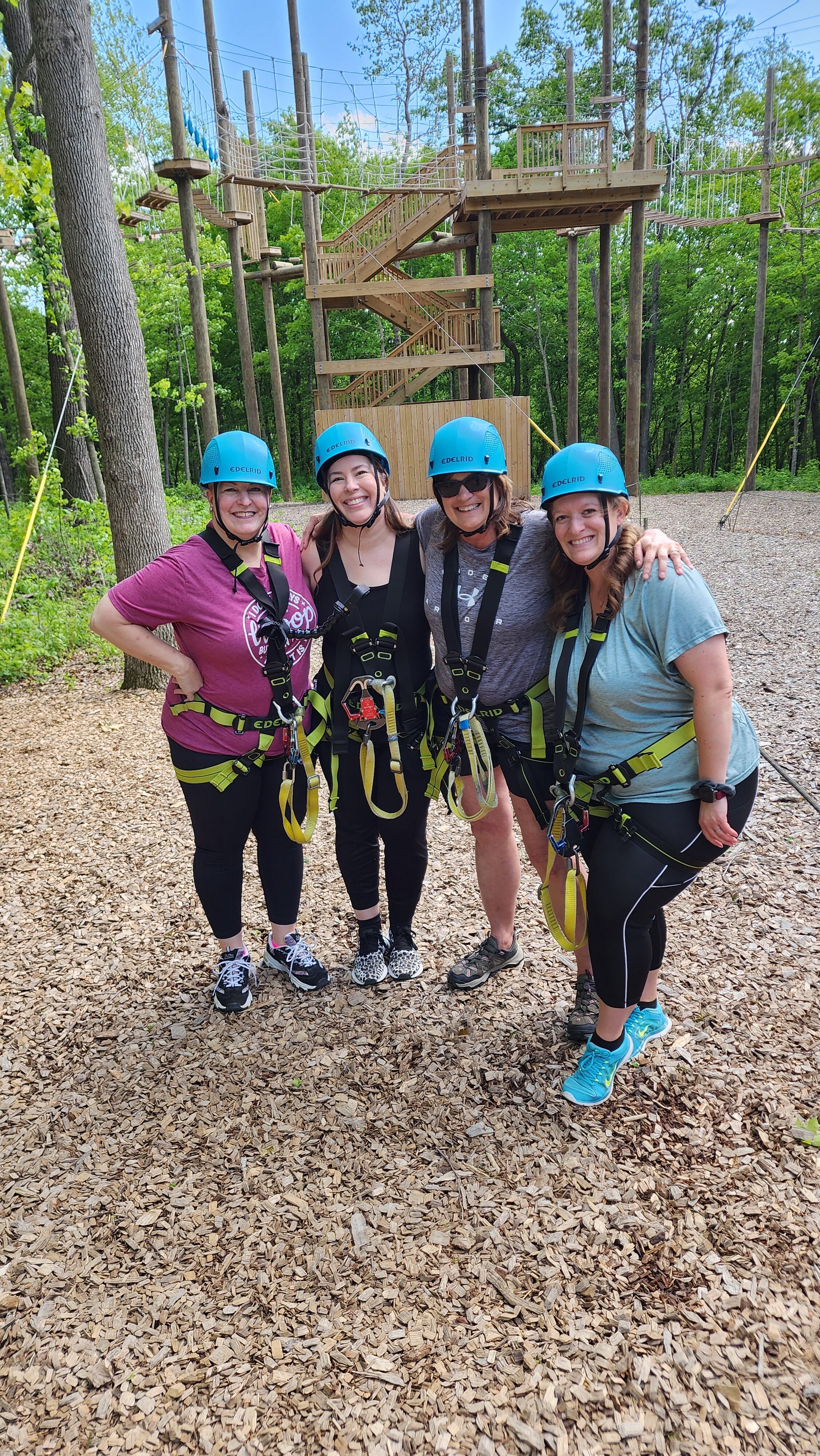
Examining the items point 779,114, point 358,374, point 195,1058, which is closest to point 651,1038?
point 195,1058

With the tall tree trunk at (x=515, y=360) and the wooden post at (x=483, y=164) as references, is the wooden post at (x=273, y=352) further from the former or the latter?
the tall tree trunk at (x=515, y=360)

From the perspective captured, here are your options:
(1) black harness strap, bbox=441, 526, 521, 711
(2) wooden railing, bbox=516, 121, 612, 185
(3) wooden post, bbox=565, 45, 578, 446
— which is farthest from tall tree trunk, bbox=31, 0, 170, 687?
(3) wooden post, bbox=565, 45, 578, 446

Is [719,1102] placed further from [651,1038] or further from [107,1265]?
[107,1265]

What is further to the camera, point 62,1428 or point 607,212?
point 607,212

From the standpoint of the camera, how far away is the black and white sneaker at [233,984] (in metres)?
3.54

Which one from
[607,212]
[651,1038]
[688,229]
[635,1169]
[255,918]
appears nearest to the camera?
[635,1169]

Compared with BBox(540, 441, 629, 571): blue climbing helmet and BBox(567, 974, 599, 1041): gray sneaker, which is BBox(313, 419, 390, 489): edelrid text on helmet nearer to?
BBox(540, 441, 629, 571): blue climbing helmet

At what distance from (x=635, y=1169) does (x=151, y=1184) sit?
1593 mm

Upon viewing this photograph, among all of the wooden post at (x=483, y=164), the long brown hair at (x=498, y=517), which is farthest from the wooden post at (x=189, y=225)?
the long brown hair at (x=498, y=517)

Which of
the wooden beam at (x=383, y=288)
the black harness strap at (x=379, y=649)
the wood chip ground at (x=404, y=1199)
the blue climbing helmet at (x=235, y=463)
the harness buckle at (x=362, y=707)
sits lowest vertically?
the wood chip ground at (x=404, y=1199)

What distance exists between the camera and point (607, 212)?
15.9 metres

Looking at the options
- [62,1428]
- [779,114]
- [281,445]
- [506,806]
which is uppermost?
[779,114]

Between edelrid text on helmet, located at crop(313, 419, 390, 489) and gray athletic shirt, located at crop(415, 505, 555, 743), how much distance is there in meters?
0.32

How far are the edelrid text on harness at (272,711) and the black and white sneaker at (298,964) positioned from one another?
2.20 feet
